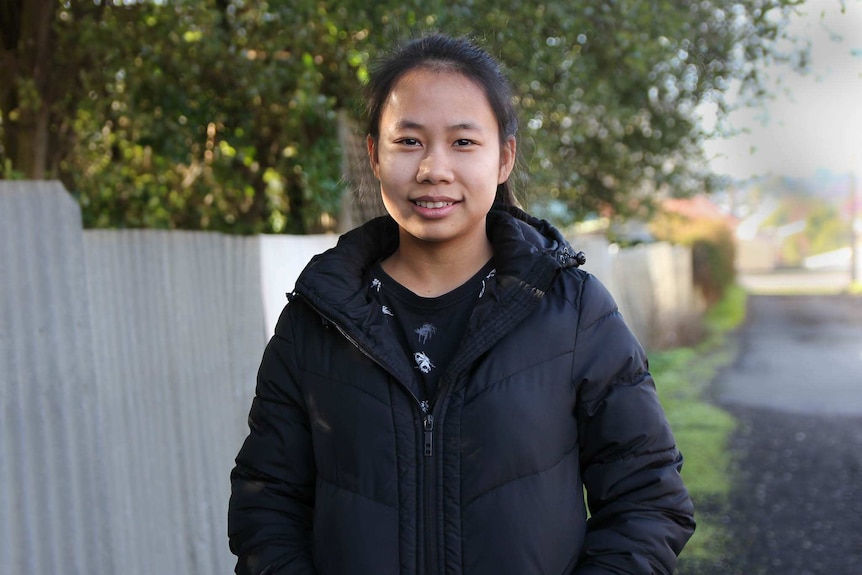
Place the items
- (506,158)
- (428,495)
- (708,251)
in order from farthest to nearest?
(708,251) < (506,158) < (428,495)

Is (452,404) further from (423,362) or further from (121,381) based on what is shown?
(121,381)

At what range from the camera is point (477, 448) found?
186 cm

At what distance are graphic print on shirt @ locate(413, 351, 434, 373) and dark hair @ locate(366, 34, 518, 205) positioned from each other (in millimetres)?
520

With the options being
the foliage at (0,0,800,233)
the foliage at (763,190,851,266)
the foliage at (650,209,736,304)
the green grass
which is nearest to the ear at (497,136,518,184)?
the foliage at (0,0,800,233)

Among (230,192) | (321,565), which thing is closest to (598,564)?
(321,565)

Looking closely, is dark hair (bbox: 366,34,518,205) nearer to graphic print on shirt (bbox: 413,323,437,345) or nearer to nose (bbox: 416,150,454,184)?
nose (bbox: 416,150,454,184)

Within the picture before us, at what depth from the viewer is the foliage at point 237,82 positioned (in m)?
5.52

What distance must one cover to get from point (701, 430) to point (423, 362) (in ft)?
26.9

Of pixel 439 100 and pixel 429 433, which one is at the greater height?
pixel 439 100

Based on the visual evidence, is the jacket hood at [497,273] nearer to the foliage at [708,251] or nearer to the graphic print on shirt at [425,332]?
the graphic print on shirt at [425,332]

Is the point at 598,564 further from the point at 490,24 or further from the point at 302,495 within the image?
the point at 490,24

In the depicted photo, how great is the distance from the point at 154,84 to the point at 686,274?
18.4m

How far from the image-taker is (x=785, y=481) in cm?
760

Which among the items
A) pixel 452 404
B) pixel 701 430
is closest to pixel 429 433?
pixel 452 404
